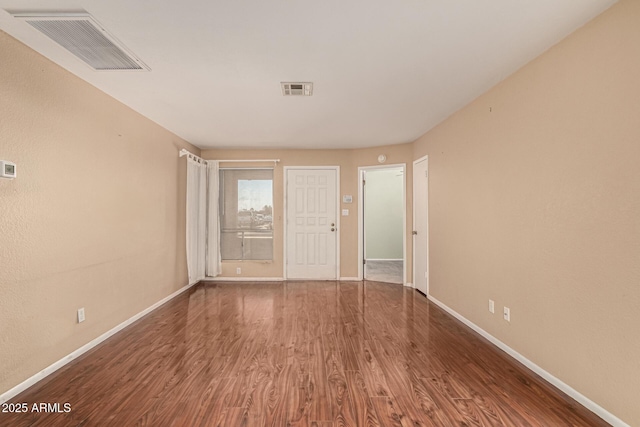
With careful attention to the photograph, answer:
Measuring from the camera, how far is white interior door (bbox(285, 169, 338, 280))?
5535 mm

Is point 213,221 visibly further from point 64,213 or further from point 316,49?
point 316,49

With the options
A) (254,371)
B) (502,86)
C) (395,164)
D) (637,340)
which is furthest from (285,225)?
(637,340)

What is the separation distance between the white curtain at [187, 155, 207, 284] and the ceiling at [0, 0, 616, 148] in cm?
149

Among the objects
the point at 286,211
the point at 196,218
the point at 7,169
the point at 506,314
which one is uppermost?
the point at 7,169

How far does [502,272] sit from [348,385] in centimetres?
172

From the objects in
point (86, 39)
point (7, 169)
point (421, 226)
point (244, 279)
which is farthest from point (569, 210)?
point (244, 279)

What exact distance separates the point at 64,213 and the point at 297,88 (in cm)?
229

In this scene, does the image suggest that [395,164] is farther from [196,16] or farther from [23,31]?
[23,31]

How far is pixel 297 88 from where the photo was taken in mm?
2842

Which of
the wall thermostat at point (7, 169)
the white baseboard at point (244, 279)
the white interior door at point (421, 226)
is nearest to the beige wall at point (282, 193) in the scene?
the white baseboard at point (244, 279)

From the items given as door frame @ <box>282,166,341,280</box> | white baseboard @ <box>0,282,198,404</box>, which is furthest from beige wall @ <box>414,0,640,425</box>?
white baseboard @ <box>0,282,198,404</box>

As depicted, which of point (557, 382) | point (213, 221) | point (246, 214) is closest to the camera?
point (557, 382)

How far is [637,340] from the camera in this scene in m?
1.62

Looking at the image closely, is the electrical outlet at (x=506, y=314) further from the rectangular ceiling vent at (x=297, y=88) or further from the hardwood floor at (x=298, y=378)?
the rectangular ceiling vent at (x=297, y=88)
